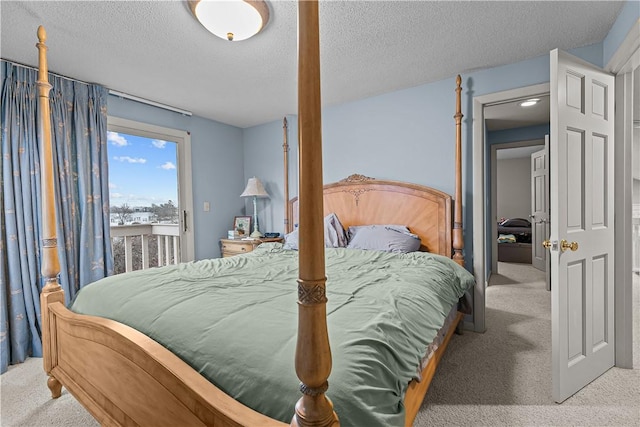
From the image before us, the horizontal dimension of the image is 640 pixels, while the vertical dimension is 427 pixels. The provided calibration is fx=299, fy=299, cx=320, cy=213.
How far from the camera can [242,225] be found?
14.1ft

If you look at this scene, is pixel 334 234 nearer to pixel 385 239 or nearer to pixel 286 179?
pixel 385 239

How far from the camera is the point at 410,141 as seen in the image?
3.17 m

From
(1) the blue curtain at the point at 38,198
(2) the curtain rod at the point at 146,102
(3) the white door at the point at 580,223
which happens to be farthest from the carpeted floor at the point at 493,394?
(2) the curtain rod at the point at 146,102

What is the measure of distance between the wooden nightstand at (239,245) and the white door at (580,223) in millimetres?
2904

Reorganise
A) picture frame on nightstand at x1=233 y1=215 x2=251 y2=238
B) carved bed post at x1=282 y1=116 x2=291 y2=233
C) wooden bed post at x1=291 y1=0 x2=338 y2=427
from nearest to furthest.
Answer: wooden bed post at x1=291 y1=0 x2=338 y2=427 → carved bed post at x1=282 y1=116 x2=291 y2=233 → picture frame on nightstand at x1=233 y1=215 x2=251 y2=238

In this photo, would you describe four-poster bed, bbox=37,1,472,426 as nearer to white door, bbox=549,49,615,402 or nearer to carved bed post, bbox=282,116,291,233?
white door, bbox=549,49,615,402

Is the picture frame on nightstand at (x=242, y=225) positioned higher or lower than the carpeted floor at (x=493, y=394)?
higher

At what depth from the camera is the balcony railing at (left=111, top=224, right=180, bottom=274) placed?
139 inches

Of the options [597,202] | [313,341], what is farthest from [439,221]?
[313,341]

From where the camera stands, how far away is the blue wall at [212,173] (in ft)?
12.8

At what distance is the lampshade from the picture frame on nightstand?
0.39 m

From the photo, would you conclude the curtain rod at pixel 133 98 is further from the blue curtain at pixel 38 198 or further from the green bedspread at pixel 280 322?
the green bedspread at pixel 280 322

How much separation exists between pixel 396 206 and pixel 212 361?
2477 mm

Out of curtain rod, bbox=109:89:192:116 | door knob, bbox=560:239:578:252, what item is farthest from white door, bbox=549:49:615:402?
curtain rod, bbox=109:89:192:116
